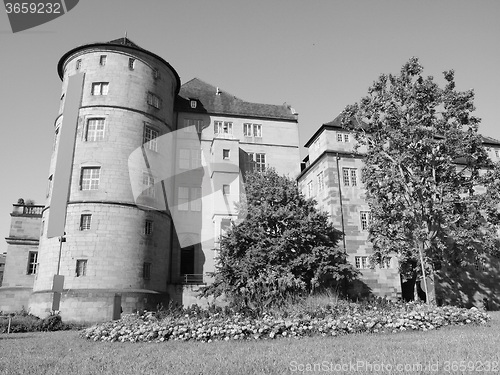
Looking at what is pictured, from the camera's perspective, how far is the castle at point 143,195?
27766 millimetres

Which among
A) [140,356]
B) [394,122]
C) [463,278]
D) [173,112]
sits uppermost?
[173,112]

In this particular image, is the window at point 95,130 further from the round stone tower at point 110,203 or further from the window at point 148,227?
the window at point 148,227

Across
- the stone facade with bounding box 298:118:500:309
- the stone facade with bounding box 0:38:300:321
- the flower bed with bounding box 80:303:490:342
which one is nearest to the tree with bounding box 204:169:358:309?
the stone facade with bounding box 298:118:500:309

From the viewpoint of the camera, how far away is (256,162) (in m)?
40.2

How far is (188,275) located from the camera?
3403 centimetres

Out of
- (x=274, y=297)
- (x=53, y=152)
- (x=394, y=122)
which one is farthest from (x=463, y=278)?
(x=53, y=152)

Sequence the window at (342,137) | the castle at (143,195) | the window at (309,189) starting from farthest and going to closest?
the window at (309,189) → the window at (342,137) → the castle at (143,195)

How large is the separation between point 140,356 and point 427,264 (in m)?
19.6

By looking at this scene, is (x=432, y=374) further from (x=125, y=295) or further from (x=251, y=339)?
(x=125, y=295)

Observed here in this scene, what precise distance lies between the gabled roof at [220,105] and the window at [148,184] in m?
10.6

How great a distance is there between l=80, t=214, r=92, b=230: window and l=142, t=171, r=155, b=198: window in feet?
15.0

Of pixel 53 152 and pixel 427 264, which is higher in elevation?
pixel 53 152

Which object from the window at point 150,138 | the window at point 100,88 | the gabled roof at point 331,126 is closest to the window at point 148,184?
the window at point 150,138

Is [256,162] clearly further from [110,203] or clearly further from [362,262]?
[110,203]
